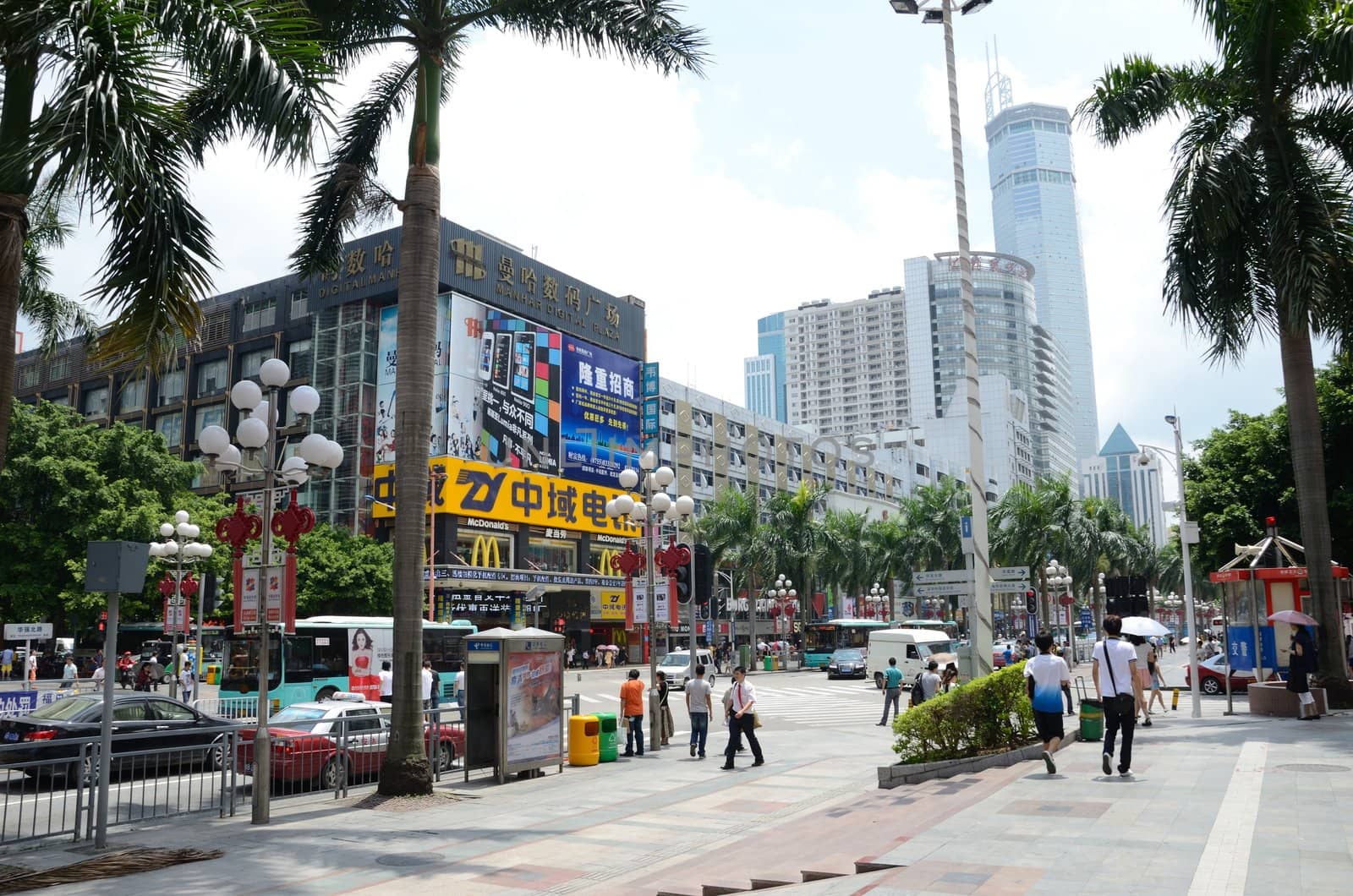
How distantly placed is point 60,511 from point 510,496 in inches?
982

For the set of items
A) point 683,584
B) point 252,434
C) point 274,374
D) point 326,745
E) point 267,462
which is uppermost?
point 274,374

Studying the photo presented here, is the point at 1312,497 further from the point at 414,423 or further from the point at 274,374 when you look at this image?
the point at 274,374

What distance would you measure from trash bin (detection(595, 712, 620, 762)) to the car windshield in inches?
326

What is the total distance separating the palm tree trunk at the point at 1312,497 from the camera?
20656 mm

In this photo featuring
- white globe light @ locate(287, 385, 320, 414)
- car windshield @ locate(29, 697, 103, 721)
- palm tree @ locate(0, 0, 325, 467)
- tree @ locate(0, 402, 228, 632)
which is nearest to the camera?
palm tree @ locate(0, 0, 325, 467)

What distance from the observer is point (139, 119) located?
8.32 meters

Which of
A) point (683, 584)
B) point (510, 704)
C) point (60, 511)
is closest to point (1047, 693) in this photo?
point (510, 704)

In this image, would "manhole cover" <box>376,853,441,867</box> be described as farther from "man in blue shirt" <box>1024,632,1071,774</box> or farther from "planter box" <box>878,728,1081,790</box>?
"man in blue shirt" <box>1024,632,1071,774</box>

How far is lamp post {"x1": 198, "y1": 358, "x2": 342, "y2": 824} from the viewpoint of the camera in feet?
42.1

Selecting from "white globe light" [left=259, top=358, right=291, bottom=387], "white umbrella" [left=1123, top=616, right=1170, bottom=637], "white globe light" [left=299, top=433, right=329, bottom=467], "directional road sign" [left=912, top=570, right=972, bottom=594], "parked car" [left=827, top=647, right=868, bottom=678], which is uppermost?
"white globe light" [left=259, top=358, right=291, bottom=387]

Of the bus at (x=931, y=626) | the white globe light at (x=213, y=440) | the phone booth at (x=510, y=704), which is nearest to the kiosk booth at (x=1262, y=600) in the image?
the phone booth at (x=510, y=704)

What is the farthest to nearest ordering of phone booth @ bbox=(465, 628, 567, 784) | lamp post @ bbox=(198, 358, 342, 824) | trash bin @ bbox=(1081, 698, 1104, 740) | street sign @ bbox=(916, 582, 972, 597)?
street sign @ bbox=(916, 582, 972, 597) → trash bin @ bbox=(1081, 698, 1104, 740) → phone booth @ bbox=(465, 628, 567, 784) → lamp post @ bbox=(198, 358, 342, 824)

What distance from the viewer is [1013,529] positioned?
62281 mm

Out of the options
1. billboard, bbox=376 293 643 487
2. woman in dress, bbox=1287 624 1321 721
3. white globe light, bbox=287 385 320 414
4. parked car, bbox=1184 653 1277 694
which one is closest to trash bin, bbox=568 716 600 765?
white globe light, bbox=287 385 320 414
